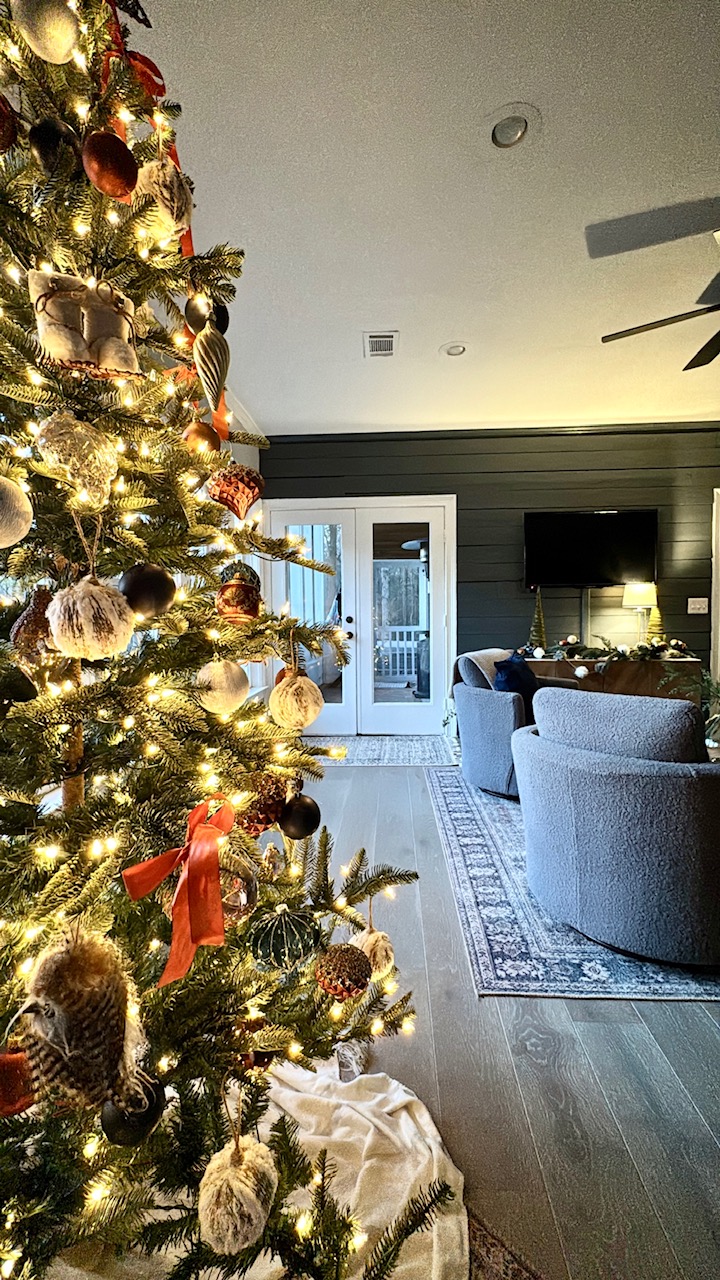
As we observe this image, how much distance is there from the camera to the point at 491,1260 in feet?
3.66

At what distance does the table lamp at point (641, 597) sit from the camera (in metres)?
4.93

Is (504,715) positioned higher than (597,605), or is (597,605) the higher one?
(597,605)

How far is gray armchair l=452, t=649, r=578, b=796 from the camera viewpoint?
349cm

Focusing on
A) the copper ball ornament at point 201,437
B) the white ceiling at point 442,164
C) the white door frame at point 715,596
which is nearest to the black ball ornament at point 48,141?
the copper ball ornament at point 201,437

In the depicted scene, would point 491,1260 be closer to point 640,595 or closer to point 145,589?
point 145,589

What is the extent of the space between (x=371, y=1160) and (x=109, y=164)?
5.97 feet

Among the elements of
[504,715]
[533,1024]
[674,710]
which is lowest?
[533,1024]

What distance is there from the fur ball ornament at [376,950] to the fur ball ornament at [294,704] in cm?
46

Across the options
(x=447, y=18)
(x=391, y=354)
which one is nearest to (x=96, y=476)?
(x=447, y=18)

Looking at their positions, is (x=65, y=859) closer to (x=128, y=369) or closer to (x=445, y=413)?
(x=128, y=369)

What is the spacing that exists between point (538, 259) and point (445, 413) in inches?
87.6

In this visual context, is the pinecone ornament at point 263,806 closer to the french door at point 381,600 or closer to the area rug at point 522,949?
the area rug at point 522,949

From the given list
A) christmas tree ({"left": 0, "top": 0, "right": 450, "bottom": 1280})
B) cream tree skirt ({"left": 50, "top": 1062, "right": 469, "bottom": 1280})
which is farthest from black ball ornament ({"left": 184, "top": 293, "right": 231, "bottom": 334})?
cream tree skirt ({"left": 50, "top": 1062, "right": 469, "bottom": 1280})

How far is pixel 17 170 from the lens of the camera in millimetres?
703
